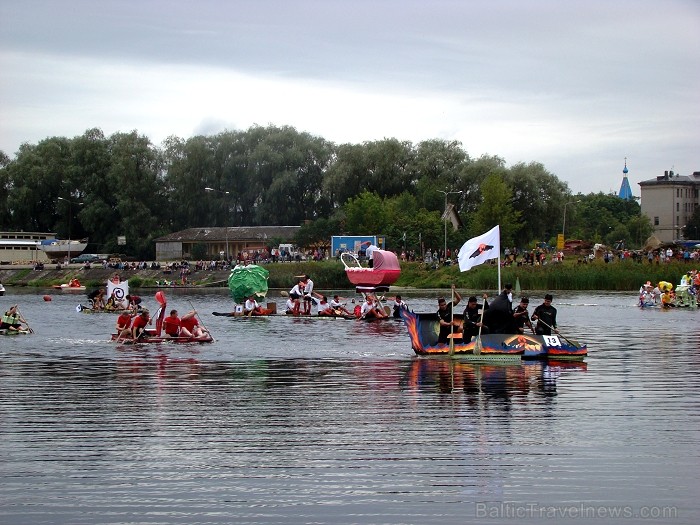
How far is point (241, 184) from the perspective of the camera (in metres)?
124

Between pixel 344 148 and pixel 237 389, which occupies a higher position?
pixel 344 148

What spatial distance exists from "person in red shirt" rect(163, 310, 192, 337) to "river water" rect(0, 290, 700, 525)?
11.8 feet

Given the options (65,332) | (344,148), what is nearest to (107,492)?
(65,332)

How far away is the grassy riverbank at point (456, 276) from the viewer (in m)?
76.9

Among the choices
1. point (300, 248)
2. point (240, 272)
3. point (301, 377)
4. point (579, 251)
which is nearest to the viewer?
point (301, 377)

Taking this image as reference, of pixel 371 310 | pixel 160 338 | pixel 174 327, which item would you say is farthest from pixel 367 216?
pixel 160 338

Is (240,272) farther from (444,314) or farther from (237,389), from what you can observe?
(237,389)

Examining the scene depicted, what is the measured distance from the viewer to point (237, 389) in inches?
915

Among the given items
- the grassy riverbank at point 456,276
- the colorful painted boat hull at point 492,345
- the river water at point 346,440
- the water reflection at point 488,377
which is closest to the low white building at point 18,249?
the grassy riverbank at point 456,276

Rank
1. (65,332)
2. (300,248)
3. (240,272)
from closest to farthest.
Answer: (65,332)
(240,272)
(300,248)

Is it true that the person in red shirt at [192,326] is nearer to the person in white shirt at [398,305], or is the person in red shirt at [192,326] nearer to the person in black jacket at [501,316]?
the person in white shirt at [398,305]

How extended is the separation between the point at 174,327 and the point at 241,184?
8995 cm

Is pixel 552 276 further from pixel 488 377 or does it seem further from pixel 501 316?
pixel 488 377

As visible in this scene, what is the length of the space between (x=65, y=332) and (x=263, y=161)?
80.0 meters
